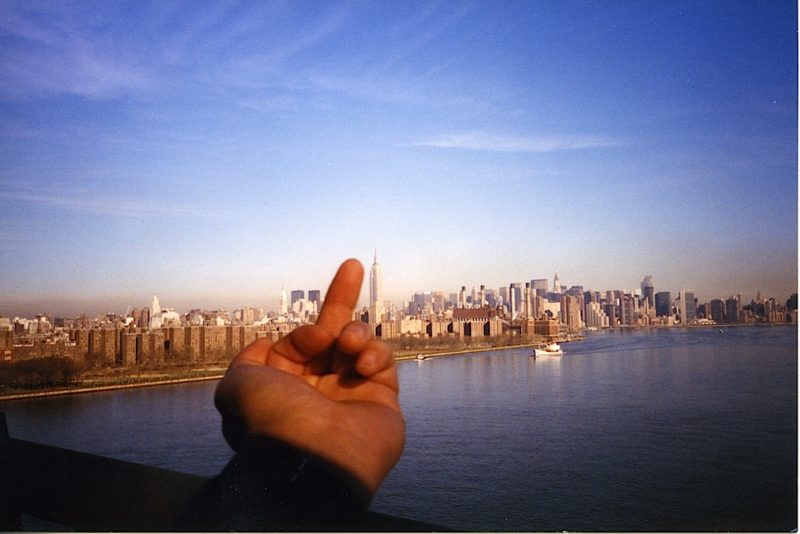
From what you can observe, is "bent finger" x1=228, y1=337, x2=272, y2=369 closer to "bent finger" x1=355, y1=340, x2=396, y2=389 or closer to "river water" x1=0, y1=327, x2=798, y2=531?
"bent finger" x1=355, y1=340, x2=396, y2=389

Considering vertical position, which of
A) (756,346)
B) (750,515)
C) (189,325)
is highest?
(189,325)

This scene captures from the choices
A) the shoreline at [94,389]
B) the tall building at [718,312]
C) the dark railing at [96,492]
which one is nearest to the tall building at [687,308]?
the tall building at [718,312]

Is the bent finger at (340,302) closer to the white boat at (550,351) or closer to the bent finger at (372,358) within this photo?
the bent finger at (372,358)

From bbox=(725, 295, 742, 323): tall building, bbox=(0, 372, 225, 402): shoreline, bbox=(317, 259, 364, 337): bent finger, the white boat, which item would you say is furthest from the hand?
the white boat

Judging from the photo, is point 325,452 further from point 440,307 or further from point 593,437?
point 440,307

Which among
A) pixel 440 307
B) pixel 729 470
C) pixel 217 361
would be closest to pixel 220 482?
pixel 729 470

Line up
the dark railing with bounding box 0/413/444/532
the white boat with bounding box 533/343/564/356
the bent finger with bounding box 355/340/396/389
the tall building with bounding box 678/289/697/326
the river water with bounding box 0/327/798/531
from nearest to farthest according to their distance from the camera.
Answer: the bent finger with bounding box 355/340/396/389, the dark railing with bounding box 0/413/444/532, the river water with bounding box 0/327/798/531, the tall building with bounding box 678/289/697/326, the white boat with bounding box 533/343/564/356
